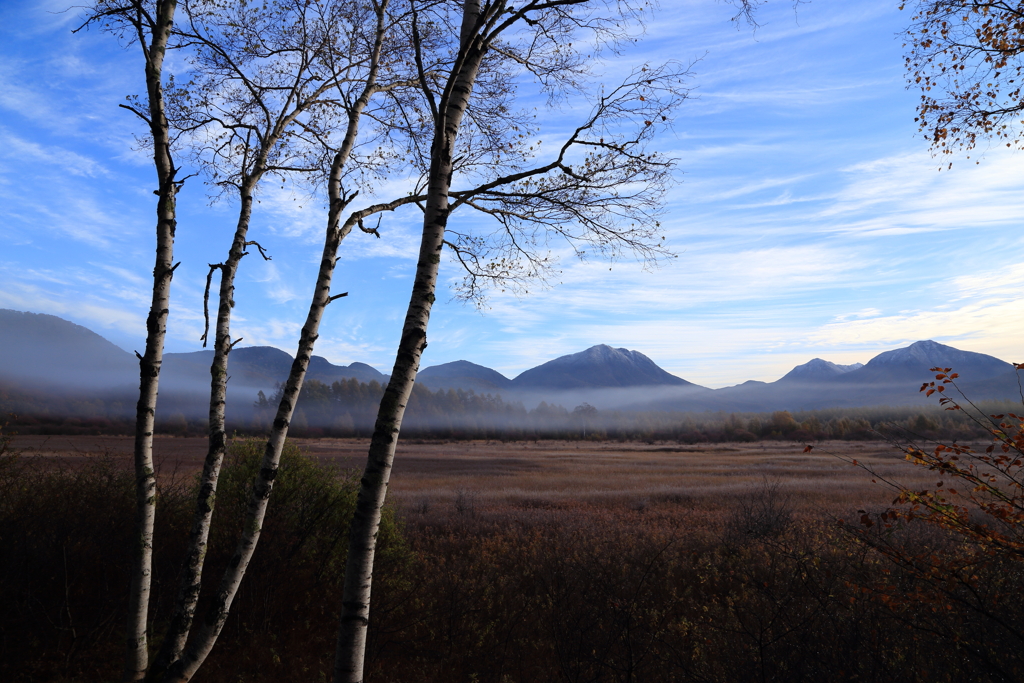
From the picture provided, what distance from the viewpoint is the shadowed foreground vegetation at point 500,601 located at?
247 inches

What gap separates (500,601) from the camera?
33.6 feet

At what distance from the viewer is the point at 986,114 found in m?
10.1

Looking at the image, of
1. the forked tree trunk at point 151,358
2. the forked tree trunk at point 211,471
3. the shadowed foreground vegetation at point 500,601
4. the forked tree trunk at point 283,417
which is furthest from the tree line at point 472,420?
the forked tree trunk at point 283,417

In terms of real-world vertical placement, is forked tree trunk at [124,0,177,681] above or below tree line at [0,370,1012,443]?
above

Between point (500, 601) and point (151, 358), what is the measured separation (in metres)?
7.72

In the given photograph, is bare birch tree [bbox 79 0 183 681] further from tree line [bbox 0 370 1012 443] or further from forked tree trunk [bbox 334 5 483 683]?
tree line [bbox 0 370 1012 443]

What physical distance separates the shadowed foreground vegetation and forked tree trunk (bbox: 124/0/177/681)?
7.86 ft

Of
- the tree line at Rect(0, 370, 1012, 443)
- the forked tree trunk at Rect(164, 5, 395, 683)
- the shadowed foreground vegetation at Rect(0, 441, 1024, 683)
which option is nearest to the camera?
the forked tree trunk at Rect(164, 5, 395, 683)

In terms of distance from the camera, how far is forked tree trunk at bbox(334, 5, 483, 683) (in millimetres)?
4191

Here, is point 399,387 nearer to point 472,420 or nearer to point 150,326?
point 150,326

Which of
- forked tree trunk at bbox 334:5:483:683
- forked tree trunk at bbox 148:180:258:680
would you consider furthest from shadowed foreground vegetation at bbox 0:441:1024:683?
forked tree trunk at bbox 334:5:483:683

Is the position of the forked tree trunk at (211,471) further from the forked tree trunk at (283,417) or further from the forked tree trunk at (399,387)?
the forked tree trunk at (399,387)

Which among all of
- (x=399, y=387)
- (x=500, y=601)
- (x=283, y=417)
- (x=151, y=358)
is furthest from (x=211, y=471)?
(x=500, y=601)

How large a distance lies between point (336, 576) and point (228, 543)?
7.42 feet
